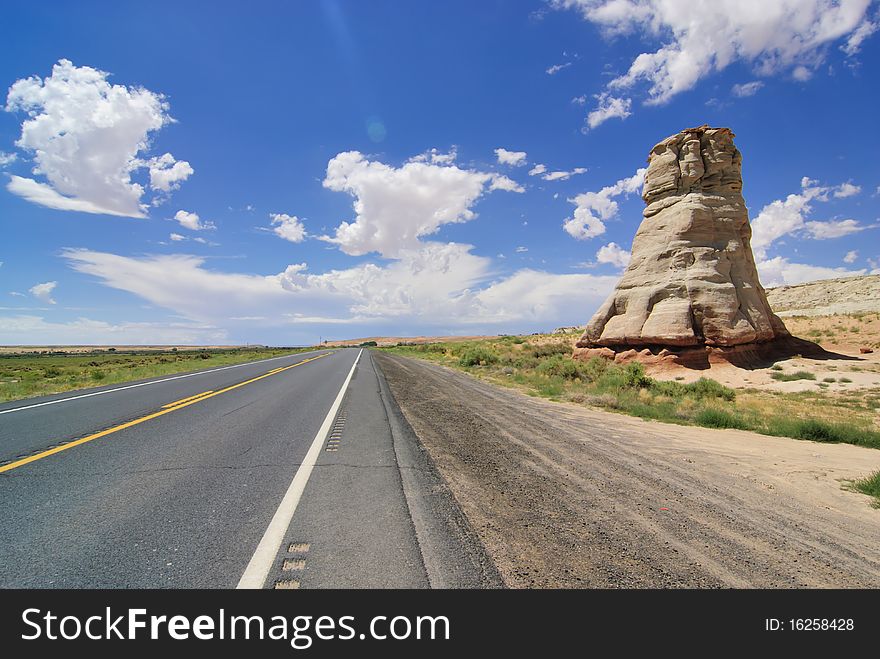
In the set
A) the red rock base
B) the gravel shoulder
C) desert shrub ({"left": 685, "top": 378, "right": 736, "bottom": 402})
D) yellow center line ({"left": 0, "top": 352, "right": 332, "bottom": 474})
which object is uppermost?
the red rock base

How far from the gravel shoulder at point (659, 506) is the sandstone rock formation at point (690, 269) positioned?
14.9 m

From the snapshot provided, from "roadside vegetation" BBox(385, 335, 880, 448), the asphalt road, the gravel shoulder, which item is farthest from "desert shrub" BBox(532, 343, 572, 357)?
the asphalt road

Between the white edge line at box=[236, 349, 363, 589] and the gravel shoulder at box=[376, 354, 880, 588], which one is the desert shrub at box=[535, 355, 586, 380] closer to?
the gravel shoulder at box=[376, 354, 880, 588]

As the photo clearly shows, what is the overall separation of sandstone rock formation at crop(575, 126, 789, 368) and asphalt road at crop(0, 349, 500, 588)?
1967 cm

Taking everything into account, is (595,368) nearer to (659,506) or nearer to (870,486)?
(870,486)

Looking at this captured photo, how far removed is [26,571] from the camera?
303 centimetres

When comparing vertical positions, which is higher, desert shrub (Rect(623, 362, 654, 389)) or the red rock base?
the red rock base

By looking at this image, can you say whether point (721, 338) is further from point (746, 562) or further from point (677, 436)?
point (746, 562)

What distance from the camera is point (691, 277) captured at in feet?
76.5

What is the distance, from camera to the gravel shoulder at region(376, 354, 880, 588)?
3.36 meters

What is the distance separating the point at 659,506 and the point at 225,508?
4.66m

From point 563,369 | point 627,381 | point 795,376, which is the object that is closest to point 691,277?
point 795,376

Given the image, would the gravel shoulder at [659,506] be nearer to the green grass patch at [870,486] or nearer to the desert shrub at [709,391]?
the green grass patch at [870,486]
